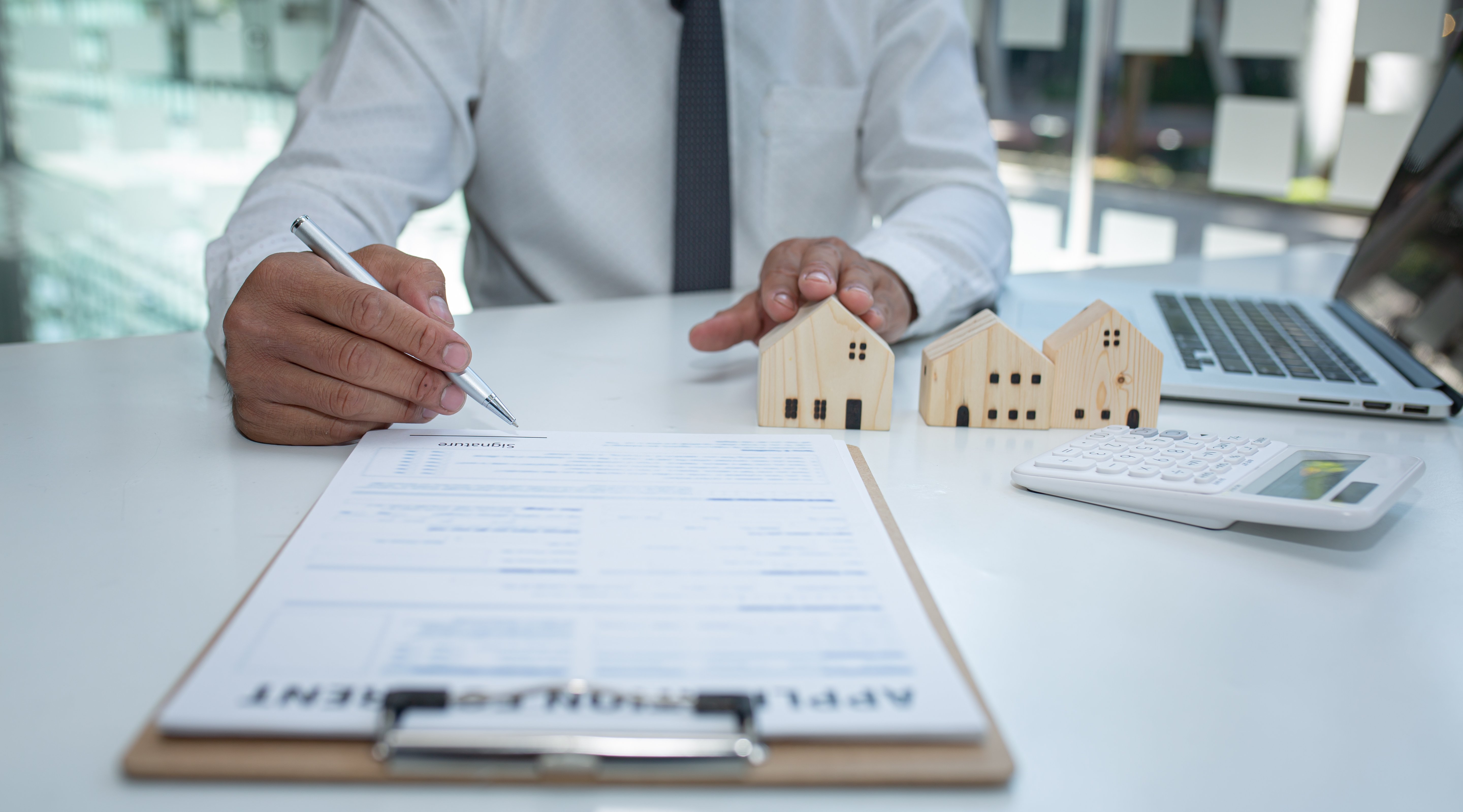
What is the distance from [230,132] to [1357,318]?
9.58 feet

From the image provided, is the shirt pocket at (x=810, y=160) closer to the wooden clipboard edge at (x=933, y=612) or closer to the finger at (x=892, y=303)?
the finger at (x=892, y=303)

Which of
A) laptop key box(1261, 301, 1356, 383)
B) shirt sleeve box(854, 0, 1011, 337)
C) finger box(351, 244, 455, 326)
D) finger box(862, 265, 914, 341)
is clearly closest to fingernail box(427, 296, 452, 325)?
finger box(351, 244, 455, 326)

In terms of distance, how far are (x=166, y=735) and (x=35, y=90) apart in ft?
10.2

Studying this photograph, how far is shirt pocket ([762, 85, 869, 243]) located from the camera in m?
1.32

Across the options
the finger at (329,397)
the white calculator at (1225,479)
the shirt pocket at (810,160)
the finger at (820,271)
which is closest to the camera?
the white calculator at (1225,479)

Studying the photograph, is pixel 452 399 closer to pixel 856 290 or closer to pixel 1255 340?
pixel 856 290

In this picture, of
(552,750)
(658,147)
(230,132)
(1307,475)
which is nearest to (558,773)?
(552,750)

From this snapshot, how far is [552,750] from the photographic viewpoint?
0.32 meters

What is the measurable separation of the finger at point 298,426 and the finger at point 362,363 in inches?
0.5

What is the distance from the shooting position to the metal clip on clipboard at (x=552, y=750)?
317mm

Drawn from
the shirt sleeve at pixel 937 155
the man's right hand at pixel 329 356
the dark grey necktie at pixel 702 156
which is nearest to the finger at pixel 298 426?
the man's right hand at pixel 329 356

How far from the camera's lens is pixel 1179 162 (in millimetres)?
3107

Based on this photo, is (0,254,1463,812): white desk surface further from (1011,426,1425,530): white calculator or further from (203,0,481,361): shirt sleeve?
(203,0,481,361): shirt sleeve

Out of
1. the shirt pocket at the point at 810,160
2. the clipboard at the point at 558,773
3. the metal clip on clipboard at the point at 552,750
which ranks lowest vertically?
the clipboard at the point at 558,773
